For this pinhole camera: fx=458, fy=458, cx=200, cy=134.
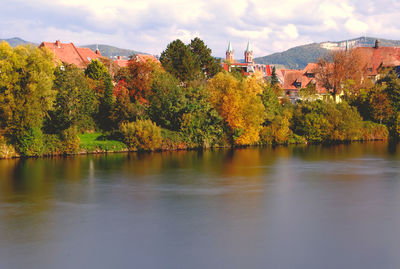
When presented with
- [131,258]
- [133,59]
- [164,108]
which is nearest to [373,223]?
[131,258]

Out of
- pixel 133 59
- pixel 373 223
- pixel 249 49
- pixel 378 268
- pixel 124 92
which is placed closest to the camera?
pixel 378 268

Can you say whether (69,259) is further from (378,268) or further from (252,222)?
(378,268)

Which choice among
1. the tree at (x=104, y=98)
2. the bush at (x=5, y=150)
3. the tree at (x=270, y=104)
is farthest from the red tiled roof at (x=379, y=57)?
the bush at (x=5, y=150)

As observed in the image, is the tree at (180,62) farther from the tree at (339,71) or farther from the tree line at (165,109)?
the tree at (339,71)

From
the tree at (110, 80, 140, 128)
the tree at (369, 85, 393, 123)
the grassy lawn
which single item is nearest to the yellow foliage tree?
the tree at (110, 80, 140, 128)

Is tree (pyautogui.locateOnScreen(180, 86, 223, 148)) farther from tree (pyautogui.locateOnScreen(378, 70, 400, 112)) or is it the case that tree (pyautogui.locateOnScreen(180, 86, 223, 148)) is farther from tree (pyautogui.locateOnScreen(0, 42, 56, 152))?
tree (pyautogui.locateOnScreen(378, 70, 400, 112))

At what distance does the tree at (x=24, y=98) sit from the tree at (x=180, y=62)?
21.2m

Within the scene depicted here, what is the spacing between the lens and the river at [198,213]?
17031mm

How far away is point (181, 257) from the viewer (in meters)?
17.1

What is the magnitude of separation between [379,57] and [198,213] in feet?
240

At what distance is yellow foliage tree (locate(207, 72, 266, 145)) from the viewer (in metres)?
48.1

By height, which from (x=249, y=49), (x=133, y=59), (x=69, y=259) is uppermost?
(x=249, y=49)

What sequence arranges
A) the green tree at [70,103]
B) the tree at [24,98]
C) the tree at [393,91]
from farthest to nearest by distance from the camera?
the tree at [393,91] < the green tree at [70,103] < the tree at [24,98]

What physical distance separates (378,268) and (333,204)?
363 inches
